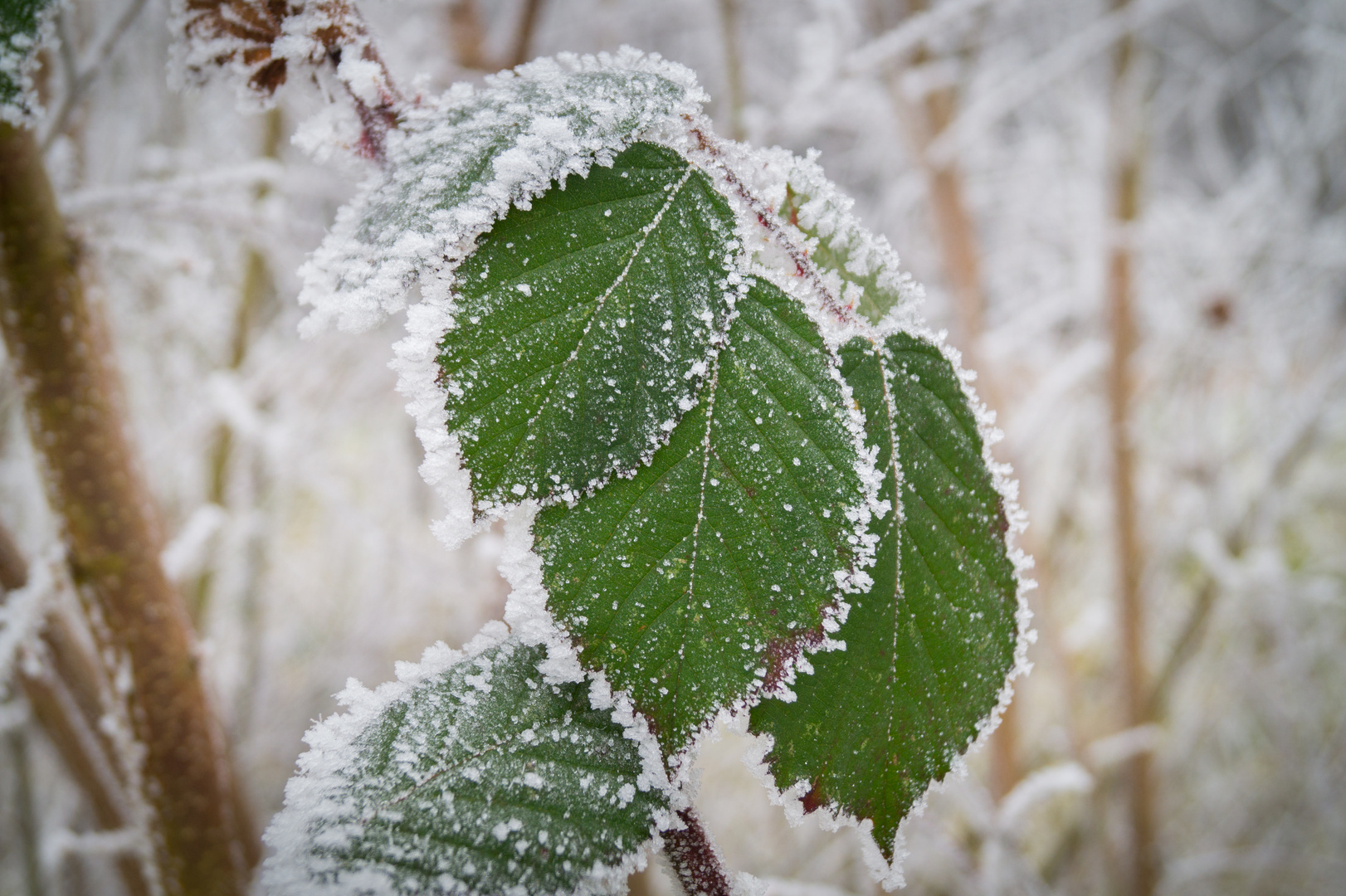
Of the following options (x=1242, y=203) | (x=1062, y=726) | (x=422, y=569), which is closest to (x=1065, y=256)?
(x=1242, y=203)

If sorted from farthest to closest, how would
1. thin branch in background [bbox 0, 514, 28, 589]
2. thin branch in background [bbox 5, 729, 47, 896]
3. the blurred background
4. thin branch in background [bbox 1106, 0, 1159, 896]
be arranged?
1. thin branch in background [bbox 1106, 0, 1159, 896]
2. the blurred background
3. thin branch in background [bbox 5, 729, 47, 896]
4. thin branch in background [bbox 0, 514, 28, 589]

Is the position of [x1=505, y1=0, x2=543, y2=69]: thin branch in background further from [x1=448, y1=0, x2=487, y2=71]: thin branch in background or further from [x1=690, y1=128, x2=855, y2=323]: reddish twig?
[x1=690, y1=128, x2=855, y2=323]: reddish twig

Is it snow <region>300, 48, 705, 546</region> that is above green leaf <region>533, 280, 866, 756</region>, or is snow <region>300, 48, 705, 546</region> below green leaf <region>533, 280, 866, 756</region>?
above

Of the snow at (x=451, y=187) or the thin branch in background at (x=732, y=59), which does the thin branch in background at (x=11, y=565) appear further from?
the thin branch in background at (x=732, y=59)

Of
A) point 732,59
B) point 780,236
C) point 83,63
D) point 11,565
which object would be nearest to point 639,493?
point 780,236

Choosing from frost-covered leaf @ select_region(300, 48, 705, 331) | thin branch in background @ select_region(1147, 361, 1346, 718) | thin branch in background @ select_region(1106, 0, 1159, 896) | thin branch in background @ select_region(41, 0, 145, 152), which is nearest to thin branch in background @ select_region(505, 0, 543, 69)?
thin branch in background @ select_region(41, 0, 145, 152)
